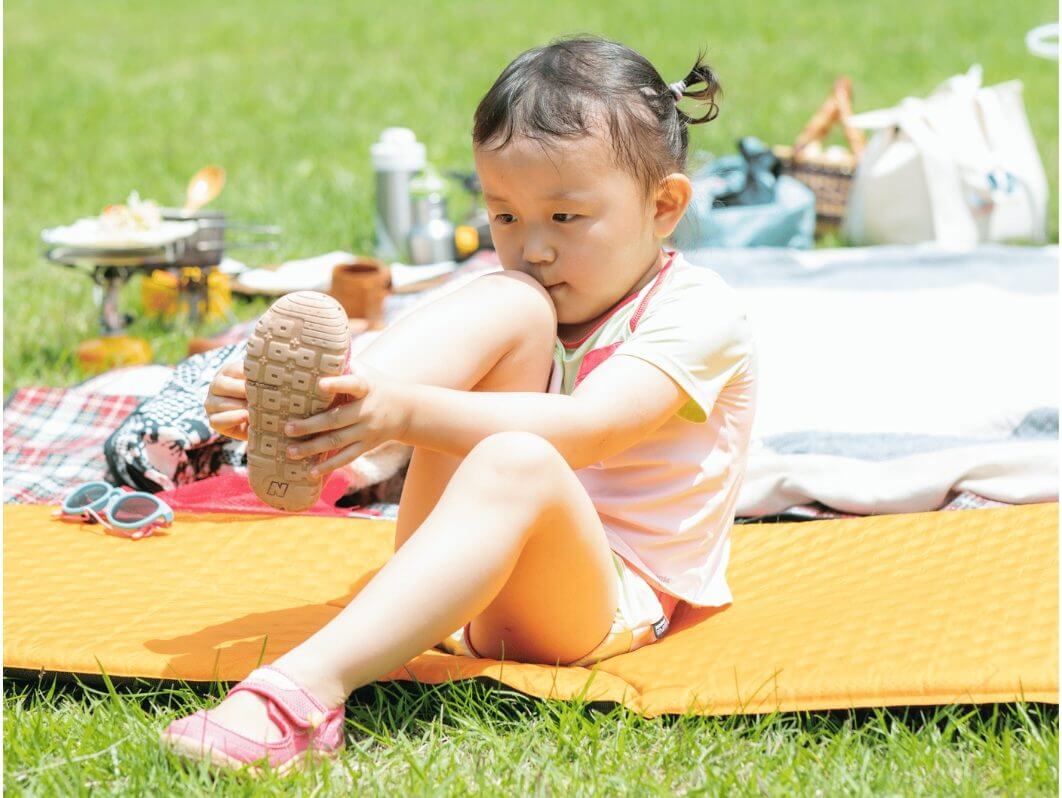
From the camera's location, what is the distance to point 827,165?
487cm

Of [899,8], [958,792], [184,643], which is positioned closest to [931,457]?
[958,792]

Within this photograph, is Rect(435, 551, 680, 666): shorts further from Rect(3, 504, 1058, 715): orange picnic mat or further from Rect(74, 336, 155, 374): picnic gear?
Rect(74, 336, 155, 374): picnic gear

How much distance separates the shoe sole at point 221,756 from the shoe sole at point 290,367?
0.98 ft

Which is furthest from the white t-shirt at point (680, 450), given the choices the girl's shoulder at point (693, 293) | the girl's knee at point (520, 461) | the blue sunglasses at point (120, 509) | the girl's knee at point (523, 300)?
the blue sunglasses at point (120, 509)

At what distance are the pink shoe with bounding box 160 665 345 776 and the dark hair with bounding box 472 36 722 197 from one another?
2.40 ft

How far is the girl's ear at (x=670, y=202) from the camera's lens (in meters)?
1.82

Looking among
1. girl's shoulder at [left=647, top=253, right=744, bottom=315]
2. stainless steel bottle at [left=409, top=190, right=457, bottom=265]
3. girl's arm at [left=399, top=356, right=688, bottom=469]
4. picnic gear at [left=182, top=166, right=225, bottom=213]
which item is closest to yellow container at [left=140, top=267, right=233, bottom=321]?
picnic gear at [left=182, top=166, right=225, bottom=213]

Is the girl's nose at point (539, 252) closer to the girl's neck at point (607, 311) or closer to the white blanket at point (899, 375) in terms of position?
the girl's neck at point (607, 311)

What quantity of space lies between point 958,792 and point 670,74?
6.20 metres

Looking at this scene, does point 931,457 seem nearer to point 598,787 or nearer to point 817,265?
point 598,787

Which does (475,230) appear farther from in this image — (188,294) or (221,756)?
(221,756)

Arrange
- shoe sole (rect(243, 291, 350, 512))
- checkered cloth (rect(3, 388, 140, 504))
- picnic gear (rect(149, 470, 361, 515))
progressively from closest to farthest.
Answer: shoe sole (rect(243, 291, 350, 512))
picnic gear (rect(149, 470, 361, 515))
checkered cloth (rect(3, 388, 140, 504))

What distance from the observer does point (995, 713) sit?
5.20 feet

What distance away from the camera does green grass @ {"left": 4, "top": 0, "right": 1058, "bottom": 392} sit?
16.6ft
